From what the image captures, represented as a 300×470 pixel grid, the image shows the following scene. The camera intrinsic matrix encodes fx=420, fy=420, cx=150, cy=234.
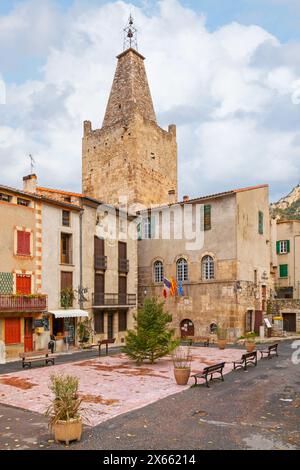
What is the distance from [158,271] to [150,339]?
647 inches

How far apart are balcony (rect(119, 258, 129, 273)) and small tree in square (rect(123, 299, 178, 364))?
39.7 ft

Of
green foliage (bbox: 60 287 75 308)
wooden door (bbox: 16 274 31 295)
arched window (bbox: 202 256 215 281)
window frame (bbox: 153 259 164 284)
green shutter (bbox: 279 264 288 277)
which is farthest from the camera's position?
green shutter (bbox: 279 264 288 277)

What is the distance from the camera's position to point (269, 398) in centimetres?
1272

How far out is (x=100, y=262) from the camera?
2972 centimetres

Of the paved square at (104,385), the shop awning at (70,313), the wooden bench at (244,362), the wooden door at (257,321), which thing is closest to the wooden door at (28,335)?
the shop awning at (70,313)

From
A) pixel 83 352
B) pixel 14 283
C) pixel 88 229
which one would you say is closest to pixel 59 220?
pixel 88 229

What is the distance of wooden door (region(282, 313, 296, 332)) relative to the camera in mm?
34812

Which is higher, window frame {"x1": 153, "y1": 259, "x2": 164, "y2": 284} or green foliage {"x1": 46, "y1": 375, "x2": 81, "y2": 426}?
window frame {"x1": 153, "y1": 259, "x2": 164, "y2": 284}

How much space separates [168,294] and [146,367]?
1521cm

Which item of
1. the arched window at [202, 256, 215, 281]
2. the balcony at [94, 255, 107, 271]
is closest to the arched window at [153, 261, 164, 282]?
the arched window at [202, 256, 215, 281]

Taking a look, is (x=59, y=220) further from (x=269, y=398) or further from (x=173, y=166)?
(x=173, y=166)

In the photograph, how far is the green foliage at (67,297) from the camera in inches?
1034

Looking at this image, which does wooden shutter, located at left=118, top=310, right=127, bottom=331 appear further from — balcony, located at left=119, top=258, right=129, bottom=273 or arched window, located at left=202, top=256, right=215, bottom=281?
arched window, located at left=202, top=256, right=215, bottom=281

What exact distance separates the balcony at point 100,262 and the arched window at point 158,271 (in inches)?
260
